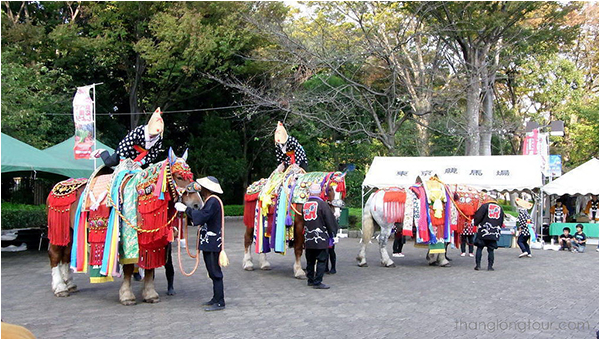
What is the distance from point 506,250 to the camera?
1362 centimetres

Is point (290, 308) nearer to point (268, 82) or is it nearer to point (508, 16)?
point (508, 16)

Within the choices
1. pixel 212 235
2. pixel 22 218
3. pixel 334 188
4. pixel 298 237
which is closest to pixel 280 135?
pixel 334 188

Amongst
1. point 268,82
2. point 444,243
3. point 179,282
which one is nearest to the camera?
point 179,282

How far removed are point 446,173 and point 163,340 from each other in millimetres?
12005

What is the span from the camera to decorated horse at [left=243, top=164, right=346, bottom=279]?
28.5 feet


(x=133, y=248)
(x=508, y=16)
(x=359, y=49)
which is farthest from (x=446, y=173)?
(x=133, y=248)

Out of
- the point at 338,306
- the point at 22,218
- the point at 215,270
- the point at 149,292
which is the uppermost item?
the point at 22,218

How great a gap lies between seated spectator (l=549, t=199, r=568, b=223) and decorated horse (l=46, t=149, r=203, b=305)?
1298 cm

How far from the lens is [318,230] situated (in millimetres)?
7750

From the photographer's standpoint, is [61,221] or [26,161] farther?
[26,161]

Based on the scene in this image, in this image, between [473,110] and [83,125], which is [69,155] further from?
[473,110]

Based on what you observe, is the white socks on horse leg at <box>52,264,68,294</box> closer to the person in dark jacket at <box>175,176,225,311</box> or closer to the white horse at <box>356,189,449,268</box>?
the person in dark jacket at <box>175,176,225,311</box>

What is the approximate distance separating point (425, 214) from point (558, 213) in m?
8.03

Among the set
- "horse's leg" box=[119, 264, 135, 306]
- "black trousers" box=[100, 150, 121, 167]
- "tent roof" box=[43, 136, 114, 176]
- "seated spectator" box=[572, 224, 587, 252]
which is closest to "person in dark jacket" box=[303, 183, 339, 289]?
"horse's leg" box=[119, 264, 135, 306]
